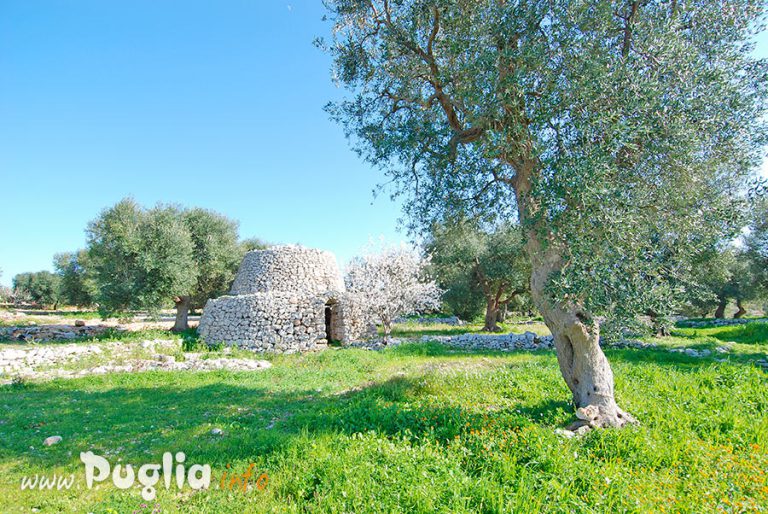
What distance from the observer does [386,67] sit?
8.62 m

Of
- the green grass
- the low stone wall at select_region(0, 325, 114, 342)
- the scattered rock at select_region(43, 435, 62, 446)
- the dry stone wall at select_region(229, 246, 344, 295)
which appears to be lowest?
the green grass

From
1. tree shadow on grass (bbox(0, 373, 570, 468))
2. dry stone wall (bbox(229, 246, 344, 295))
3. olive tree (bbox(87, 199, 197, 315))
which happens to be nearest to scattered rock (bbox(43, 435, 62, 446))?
tree shadow on grass (bbox(0, 373, 570, 468))

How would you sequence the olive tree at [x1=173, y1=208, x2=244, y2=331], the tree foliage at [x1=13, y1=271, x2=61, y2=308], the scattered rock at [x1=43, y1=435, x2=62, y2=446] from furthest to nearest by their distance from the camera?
the tree foliage at [x1=13, y1=271, x2=61, y2=308] < the olive tree at [x1=173, y1=208, x2=244, y2=331] < the scattered rock at [x1=43, y1=435, x2=62, y2=446]

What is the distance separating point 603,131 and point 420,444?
18.2 ft

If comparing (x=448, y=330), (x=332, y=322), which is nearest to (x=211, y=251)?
(x=332, y=322)

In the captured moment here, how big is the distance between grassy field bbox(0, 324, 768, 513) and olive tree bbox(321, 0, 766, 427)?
48.0 inches

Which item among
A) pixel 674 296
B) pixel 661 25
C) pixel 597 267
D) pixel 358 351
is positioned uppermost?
pixel 661 25

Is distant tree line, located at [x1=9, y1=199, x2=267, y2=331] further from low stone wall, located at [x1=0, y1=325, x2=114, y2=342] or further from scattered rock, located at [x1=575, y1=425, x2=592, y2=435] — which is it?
scattered rock, located at [x1=575, y1=425, x2=592, y2=435]

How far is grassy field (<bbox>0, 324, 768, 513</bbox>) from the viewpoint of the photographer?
160 inches

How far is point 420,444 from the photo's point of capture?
5.45 metres

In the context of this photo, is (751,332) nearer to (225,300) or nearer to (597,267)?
(597,267)

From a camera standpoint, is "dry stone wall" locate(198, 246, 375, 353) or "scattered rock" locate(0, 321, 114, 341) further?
"scattered rock" locate(0, 321, 114, 341)

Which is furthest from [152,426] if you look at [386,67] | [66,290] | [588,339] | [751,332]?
[66,290]

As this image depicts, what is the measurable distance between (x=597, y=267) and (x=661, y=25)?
424cm
